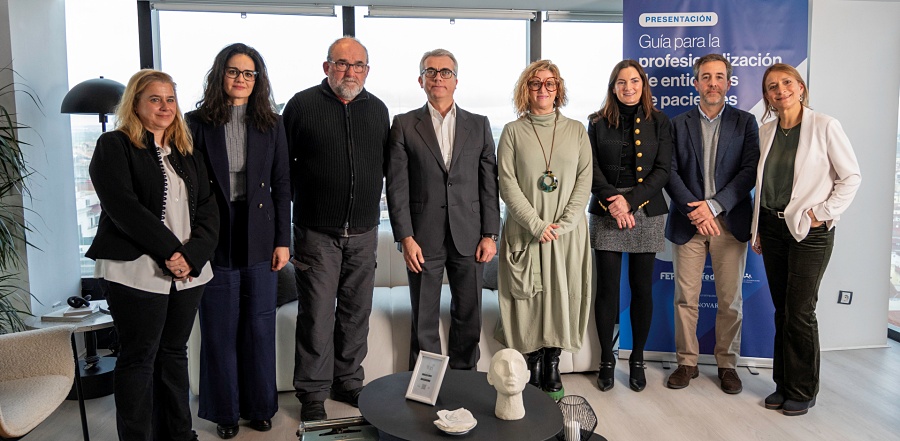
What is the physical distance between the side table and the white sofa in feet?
1.41

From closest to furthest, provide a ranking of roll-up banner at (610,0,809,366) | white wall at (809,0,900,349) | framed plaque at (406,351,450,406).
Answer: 1. framed plaque at (406,351,450,406)
2. roll-up banner at (610,0,809,366)
3. white wall at (809,0,900,349)

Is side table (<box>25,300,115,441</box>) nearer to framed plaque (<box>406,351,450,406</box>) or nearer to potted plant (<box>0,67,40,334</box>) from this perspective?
potted plant (<box>0,67,40,334</box>)

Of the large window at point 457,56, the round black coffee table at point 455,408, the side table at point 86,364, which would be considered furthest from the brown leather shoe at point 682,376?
the side table at point 86,364

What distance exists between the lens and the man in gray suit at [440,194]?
3.23m

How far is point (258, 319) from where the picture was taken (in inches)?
119

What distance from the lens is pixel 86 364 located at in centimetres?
376

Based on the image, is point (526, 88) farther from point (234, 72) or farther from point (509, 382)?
point (509, 382)

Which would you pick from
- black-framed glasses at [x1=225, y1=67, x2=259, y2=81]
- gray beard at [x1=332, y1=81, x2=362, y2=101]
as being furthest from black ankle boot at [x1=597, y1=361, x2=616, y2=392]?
black-framed glasses at [x1=225, y1=67, x2=259, y2=81]

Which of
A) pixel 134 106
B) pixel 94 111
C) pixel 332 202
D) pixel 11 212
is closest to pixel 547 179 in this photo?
pixel 332 202

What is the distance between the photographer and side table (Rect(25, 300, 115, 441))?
9.10 ft

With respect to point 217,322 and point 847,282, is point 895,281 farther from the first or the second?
point 217,322

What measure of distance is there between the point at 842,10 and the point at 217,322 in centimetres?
→ 388

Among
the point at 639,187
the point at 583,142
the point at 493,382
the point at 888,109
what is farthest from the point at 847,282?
the point at 493,382

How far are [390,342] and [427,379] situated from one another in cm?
122
